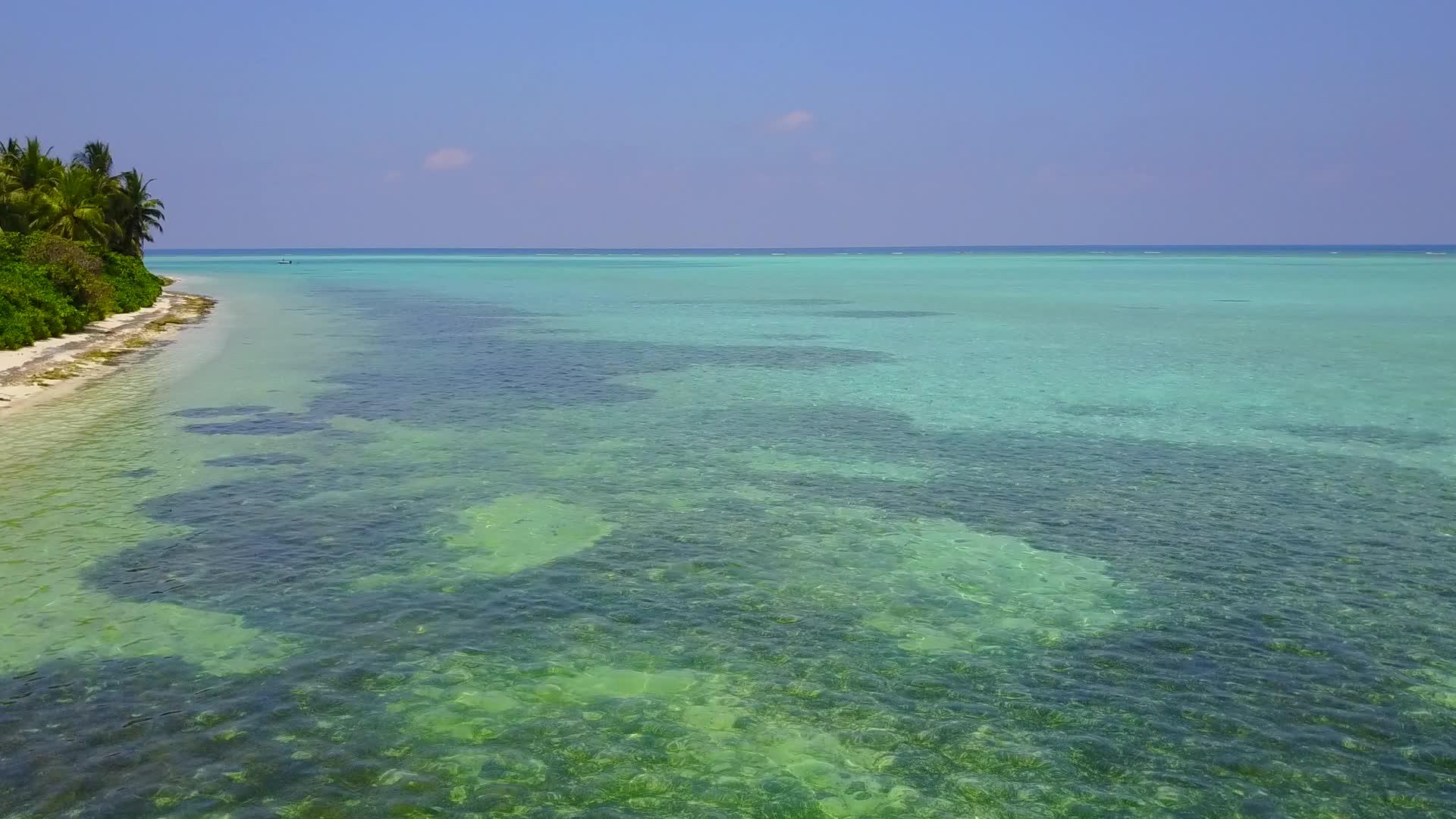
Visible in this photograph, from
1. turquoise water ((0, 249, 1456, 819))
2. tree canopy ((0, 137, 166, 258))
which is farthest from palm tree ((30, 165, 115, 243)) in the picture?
turquoise water ((0, 249, 1456, 819))

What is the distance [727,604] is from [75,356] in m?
27.0

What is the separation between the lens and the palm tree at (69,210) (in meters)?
50.5

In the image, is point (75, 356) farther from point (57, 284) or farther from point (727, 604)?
point (727, 604)

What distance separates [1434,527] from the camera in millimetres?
13242

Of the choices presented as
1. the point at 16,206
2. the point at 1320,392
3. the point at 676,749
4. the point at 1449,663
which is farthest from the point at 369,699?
the point at 16,206

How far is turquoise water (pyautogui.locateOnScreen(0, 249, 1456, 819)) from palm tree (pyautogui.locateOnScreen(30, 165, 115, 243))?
33442 millimetres

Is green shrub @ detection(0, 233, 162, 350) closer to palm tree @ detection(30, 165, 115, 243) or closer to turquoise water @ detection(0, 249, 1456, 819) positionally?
palm tree @ detection(30, 165, 115, 243)

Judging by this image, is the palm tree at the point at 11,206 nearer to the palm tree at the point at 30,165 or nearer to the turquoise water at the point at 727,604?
the palm tree at the point at 30,165

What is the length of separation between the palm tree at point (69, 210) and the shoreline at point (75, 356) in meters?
7.88

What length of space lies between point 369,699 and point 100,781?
1917 mm

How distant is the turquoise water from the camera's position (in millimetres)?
7242

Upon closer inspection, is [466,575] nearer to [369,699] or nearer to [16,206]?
[369,699]

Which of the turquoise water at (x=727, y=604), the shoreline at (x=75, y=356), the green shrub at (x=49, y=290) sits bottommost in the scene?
the turquoise water at (x=727, y=604)

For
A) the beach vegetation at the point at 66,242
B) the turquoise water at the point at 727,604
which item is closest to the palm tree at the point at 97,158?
the beach vegetation at the point at 66,242
